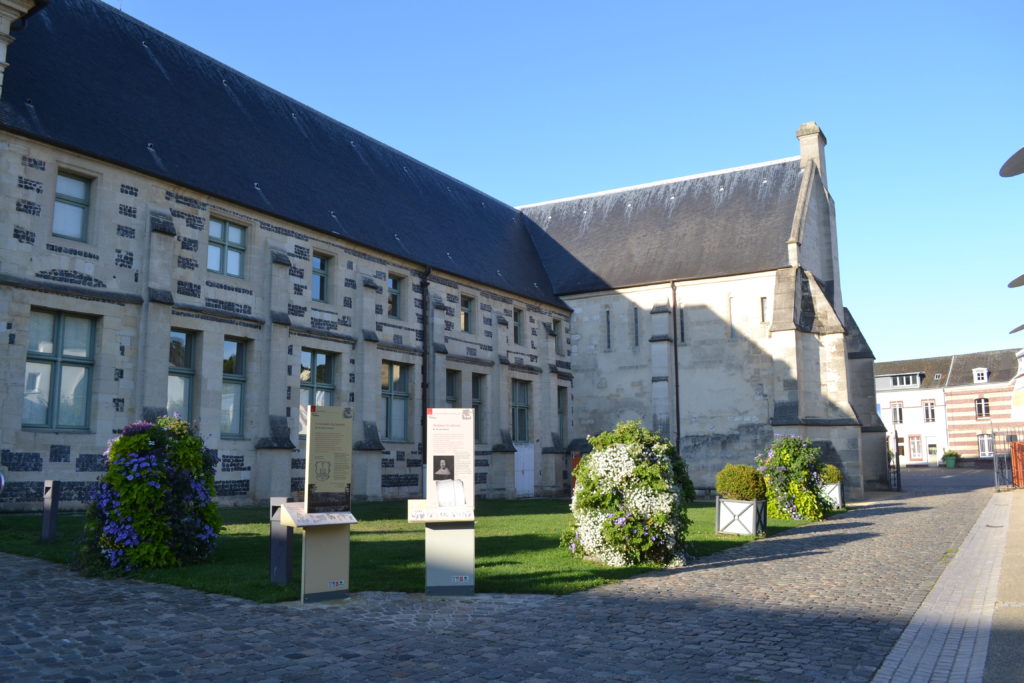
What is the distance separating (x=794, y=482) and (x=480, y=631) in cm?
1284

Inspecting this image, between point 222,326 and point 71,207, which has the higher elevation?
point 71,207

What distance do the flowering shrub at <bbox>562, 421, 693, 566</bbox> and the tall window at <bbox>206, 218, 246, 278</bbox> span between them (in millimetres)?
10955

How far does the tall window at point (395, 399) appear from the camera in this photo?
2203 centimetres

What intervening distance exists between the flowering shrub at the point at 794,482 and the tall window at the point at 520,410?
1124 centimetres

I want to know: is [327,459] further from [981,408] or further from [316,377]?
[981,408]

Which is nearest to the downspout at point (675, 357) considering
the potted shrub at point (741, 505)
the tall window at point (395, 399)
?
the tall window at point (395, 399)

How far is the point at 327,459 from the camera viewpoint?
7.96 metres

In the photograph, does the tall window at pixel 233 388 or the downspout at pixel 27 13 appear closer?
the downspout at pixel 27 13

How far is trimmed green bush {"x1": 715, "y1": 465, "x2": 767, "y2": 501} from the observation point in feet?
47.8

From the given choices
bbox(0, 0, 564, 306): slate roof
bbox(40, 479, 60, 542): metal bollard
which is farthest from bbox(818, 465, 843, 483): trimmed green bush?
bbox(40, 479, 60, 542): metal bollard

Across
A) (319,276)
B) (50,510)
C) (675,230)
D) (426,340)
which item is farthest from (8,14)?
(675,230)

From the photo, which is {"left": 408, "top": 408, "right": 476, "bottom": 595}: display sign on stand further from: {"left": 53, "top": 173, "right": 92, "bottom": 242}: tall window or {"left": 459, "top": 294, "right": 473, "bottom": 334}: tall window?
{"left": 459, "top": 294, "right": 473, "bottom": 334}: tall window

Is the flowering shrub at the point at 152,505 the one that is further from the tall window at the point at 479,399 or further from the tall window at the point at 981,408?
the tall window at the point at 981,408

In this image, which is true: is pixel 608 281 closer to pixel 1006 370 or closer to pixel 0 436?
pixel 0 436
